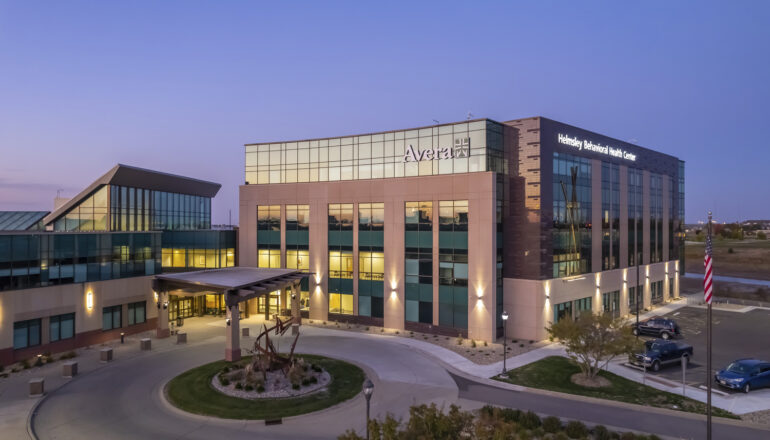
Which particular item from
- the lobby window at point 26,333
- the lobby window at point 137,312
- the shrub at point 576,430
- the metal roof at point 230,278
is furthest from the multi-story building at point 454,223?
the lobby window at point 26,333

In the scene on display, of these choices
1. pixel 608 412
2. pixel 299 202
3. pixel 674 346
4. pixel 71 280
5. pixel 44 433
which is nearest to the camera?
pixel 44 433

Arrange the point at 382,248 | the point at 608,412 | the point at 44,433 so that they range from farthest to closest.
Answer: the point at 382,248 < the point at 608,412 < the point at 44,433

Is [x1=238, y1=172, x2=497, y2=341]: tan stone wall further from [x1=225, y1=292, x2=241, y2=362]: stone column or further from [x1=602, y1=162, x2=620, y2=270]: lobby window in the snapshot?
[x1=602, y1=162, x2=620, y2=270]: lobby window

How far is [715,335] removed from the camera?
137ft

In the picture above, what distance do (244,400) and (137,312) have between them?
73.6ft

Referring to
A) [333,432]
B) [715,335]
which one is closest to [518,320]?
[715,335]

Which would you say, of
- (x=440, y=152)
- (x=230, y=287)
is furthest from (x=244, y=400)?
(x=440, y=152)

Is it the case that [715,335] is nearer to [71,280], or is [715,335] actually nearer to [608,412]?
[608,412]

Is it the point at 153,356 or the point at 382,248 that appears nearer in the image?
the point at 153,356

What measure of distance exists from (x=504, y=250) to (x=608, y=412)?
1918 cm

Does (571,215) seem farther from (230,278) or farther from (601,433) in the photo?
(230,278)

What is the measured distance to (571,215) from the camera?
43688 mm

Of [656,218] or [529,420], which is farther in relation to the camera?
[656,218]

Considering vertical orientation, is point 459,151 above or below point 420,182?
above
